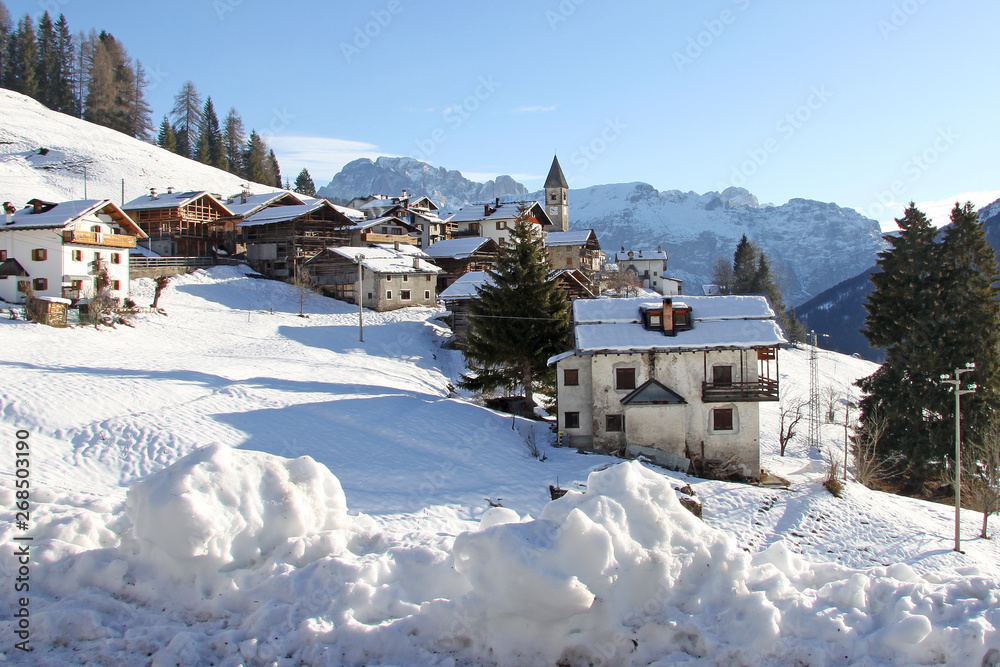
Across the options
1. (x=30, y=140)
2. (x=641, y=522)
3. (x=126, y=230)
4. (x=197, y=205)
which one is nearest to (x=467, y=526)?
(x=641, y=522)

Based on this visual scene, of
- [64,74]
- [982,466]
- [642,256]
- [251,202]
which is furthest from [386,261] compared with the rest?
[64,74]

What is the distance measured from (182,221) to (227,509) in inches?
2557

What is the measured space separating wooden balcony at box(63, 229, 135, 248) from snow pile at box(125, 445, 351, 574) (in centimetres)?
3799

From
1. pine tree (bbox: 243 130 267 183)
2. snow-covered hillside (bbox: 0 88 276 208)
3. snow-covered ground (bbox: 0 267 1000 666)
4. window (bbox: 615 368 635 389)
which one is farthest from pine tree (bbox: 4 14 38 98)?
snow-covered ground (bbox: 0 267 1000 666)

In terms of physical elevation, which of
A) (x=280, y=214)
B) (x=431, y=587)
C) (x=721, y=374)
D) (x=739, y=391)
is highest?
(x=280, y=214)

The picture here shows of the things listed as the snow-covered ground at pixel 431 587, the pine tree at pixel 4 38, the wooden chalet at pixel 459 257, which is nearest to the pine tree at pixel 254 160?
the pine tree at pixel 4 38

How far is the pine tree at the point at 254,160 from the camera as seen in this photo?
117250mm

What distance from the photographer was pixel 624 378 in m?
29.2

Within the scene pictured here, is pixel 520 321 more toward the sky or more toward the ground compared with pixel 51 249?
more toward the ground

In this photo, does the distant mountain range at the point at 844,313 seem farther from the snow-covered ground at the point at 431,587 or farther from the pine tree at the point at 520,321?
the snow-covered ground at the point at 431,587

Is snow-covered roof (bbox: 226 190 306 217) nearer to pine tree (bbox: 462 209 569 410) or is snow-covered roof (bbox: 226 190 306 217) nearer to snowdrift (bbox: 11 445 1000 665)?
pine tree (bbox: 462 209 569 410)

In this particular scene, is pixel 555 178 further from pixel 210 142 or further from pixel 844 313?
pixel 844 313

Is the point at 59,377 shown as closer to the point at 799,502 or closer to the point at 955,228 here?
the point at 799,502

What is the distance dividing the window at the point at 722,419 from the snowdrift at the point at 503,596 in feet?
65.8
